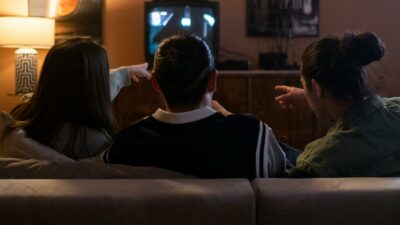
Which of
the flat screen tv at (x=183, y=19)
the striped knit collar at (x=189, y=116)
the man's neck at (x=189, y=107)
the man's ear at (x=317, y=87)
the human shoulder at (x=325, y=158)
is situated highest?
the flat screen tv at (x=183, y=19)

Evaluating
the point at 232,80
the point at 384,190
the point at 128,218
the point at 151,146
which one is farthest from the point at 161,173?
the point at 232,80

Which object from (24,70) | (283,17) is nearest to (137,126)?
(24,70)

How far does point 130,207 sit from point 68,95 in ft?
2.29

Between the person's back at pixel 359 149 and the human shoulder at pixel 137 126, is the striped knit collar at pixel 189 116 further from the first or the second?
the person's back at pixel 359 149

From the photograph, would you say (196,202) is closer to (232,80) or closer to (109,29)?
(232,80)

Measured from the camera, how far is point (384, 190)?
3.74ft

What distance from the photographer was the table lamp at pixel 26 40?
4.46 metres

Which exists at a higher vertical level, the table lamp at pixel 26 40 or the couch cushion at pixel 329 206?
the table lamp at pixel 26 40

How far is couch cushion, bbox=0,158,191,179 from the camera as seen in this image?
1328 mm

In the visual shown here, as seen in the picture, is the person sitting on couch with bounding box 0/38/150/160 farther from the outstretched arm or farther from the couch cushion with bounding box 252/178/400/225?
the couch cushion with bounding box 252/178/400/225

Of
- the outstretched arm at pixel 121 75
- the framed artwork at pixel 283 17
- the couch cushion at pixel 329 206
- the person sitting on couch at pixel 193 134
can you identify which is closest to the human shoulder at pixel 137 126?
the person sitting on couch at pixel 193 134

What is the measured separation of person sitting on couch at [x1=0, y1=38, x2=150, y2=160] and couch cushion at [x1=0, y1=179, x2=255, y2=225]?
0.58 meters

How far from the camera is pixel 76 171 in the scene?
1347 millimetres

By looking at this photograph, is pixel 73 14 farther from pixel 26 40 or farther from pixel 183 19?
pixel 183 19
